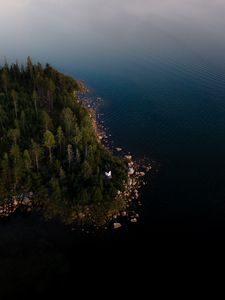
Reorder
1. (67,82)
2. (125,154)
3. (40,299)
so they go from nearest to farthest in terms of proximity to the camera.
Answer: (40,299), (125,154), (67,82)

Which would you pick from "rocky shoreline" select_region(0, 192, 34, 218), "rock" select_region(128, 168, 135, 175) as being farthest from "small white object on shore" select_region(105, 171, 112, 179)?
"rocky shoreline" select_region(0, 192, 34, 218)

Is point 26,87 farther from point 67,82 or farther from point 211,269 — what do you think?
point 211,269

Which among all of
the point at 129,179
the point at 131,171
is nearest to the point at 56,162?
the point at 129,179

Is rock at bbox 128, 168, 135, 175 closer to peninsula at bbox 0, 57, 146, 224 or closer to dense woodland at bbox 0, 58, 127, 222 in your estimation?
peninsula at bbox 0, 57, 146, 224

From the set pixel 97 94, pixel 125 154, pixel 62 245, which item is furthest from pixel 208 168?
pixel 97 94

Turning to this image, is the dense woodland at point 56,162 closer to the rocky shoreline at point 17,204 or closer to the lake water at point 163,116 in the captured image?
the rocky shoreline at point 17,204

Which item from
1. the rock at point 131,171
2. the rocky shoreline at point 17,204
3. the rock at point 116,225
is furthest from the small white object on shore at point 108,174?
the rocky shoreline at point 17,204

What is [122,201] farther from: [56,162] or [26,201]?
[26,201]

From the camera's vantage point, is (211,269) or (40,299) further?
(211,269)
